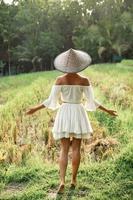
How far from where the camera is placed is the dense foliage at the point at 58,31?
41.2 metres

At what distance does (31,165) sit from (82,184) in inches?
37.5

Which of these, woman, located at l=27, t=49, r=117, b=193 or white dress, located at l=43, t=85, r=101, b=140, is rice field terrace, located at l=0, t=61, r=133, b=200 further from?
white dress, located at l=43, t=85, r=101, b=140

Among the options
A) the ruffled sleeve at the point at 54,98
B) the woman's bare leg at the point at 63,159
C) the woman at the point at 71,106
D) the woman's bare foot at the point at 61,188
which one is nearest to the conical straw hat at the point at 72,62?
the woman at the point at 71,106

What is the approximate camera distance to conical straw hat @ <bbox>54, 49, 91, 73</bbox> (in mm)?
5320

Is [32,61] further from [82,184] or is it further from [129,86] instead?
[82,184]

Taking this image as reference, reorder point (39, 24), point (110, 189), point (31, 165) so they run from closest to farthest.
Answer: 1. point (110, 189)
2. point (31, 165)
3. point (39, 24)

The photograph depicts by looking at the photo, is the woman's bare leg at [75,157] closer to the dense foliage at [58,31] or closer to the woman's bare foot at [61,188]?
the woman's bare foot at [61,188]

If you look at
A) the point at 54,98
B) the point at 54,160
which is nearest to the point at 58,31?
the point at 54,160

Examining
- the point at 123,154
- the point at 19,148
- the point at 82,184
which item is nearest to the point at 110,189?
the point at 82,184

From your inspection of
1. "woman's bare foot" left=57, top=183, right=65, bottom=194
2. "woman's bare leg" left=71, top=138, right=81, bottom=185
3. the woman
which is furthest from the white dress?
"woman's bare foot" left=57, top=183, right=65, bottom=194

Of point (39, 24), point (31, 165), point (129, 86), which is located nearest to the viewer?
point (31, 165)

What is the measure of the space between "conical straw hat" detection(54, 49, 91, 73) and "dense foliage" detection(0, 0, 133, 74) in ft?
114

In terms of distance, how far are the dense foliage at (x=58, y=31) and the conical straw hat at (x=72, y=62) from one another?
34.7 metres

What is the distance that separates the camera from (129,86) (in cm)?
1373
